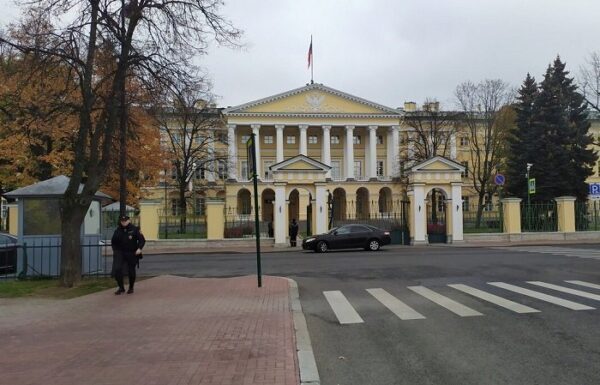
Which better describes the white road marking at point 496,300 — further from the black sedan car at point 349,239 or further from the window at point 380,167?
the window at point 380,167

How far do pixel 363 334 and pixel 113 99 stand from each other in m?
9.32

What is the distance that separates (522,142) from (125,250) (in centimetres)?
4275

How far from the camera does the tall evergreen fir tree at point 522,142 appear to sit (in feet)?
153

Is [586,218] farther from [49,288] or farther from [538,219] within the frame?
[49,288]

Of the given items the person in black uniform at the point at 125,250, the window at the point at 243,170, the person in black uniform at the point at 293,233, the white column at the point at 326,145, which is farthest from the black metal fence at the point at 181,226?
the white column at the point at 326,145

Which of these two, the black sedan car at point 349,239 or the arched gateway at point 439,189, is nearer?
the black sedan car at point 349,239

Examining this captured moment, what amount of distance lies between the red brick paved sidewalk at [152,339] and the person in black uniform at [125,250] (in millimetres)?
480

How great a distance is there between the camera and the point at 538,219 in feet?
117

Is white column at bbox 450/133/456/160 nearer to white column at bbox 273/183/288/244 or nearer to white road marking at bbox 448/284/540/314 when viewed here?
white column at bbox 273/183/288/244

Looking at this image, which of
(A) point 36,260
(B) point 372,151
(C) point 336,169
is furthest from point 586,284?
(C) point 336,169

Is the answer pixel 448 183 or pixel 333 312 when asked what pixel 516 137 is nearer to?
pixel 448 183

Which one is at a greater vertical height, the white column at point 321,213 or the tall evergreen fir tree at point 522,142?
the tall evergreen fir tree at point 522,142

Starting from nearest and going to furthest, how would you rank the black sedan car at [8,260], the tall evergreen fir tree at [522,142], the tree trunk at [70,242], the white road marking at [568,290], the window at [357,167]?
1. the white road marking at [568,290]
2. the tree trunk at [70,242]
3. the black sedan car at [8,260]
4. the tall evergreen fir tree at [522,142]
5. the window at [357,167]

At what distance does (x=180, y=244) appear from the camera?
105ft
